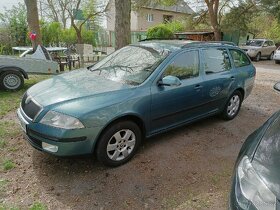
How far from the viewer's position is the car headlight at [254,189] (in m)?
1.71

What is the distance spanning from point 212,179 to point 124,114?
4.54 ft

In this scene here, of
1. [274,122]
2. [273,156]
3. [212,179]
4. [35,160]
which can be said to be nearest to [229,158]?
[212,179]

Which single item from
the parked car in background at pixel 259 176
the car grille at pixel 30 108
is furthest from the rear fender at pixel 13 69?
the parked car in background at pixel 259 176

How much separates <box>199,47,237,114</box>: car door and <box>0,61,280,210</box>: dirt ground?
0.68m

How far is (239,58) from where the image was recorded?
550 cm

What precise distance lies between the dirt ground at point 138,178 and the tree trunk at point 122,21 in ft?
12.2

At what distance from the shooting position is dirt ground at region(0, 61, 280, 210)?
9.58 feet

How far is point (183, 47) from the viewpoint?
13.9 feet

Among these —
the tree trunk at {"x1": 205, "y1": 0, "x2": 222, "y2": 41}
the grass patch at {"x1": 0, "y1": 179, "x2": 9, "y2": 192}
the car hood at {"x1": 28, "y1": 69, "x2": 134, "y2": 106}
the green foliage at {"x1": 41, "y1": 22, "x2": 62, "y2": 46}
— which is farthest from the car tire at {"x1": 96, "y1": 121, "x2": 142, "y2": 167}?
the green foliage at {"x1": 41, "y1": 22, "x2": 62, "y2": 46}

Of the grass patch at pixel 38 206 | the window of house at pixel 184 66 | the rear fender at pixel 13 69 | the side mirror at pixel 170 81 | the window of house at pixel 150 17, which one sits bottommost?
the grass patch at pixel 38 206

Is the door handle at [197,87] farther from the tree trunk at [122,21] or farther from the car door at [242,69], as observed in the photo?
the tree trunk at [122,21]

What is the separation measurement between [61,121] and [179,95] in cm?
181

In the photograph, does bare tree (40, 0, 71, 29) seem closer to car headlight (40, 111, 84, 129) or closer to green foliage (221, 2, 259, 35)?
green foliage (221, 2, 259, 35)

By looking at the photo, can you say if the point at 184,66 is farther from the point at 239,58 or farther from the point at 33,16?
the point at 33,16
